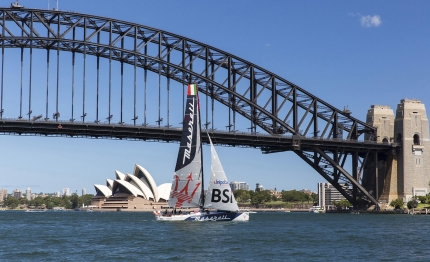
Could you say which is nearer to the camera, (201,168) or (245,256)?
(245,256)

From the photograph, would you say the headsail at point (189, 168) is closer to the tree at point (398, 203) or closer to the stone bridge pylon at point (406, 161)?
the tree at point (398, 203)

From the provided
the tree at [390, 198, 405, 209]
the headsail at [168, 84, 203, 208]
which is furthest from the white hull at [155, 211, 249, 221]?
the tree at [390, 198, 405, 209]

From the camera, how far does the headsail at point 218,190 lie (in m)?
69.8

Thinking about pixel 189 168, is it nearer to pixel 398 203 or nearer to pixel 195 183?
pixel 195 183

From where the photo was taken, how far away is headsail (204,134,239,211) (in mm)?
69750

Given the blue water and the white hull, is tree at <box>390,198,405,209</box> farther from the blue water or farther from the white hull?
the blue water

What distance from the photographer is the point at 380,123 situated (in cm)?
11581

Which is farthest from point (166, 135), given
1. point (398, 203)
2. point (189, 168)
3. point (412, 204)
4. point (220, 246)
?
point (220, 246)

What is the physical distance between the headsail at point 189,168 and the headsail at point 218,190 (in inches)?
41.5

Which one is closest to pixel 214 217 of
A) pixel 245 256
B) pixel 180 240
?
pixel 180 240

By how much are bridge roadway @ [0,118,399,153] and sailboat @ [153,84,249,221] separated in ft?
72.0

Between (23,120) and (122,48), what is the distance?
16.8 m

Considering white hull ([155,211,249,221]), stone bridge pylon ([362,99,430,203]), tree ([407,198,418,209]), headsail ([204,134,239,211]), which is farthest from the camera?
stone bridge pylon ([362,99,430,203])

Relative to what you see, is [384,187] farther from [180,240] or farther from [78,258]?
[78,258]
